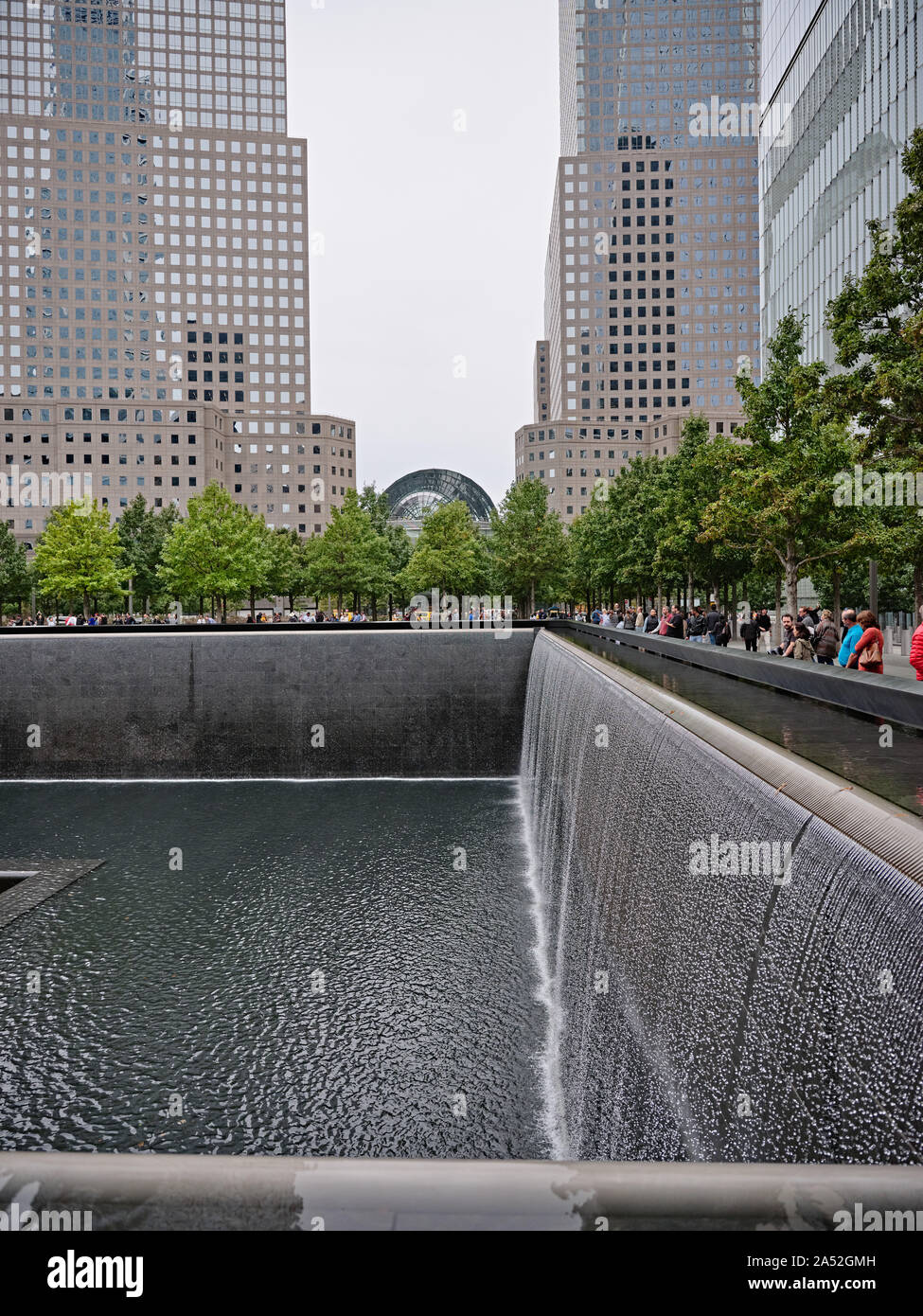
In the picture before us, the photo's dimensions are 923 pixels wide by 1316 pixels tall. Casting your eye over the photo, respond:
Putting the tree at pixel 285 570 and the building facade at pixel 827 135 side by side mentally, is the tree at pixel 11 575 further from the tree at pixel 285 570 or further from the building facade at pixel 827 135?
the building facade at pixel 827 135

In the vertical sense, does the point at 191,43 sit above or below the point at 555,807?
above

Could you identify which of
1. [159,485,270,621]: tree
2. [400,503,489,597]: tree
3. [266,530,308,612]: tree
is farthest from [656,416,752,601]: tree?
[266,530,308,612]: tree

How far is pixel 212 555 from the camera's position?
1930 inches

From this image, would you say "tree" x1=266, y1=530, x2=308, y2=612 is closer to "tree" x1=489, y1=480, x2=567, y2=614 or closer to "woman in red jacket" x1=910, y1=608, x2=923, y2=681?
"tree" x1=489, y1=480, x2=567, y2=614

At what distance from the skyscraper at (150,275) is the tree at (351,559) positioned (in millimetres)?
57152

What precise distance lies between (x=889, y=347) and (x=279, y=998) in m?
16.2

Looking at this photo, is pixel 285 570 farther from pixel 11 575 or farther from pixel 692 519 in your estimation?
pixel 692 519

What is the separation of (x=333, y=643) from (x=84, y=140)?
122387mm

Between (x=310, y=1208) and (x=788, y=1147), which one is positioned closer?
(x=310, y=1208)

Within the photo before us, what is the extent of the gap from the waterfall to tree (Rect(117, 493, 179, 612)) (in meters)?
59.4

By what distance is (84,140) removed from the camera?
114625 millimetres

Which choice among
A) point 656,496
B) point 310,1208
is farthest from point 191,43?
point 310,1208

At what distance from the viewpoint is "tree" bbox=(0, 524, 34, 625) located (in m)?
63.1
